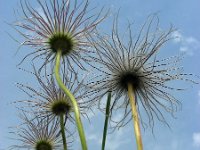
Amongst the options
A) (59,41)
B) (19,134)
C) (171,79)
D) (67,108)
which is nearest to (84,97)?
(67,108)

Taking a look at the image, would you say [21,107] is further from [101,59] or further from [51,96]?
[101,59]

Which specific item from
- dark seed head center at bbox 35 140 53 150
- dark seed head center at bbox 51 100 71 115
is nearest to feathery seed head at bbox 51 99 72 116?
dark seed head center at bbox 51 100 71 115

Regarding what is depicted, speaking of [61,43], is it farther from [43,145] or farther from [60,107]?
[43,145]

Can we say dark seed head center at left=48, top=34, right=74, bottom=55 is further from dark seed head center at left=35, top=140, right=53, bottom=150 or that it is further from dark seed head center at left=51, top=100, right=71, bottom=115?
dark seed head center at left=35, top=140, right=53, bottom=150

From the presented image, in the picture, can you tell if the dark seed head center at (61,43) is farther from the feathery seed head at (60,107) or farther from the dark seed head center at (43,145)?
the dark seed head center at (43,145)

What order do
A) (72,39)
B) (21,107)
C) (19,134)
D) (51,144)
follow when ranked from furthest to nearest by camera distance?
1. (19,134)
2. (51,144)
3. (21,107)
4. (72,39)

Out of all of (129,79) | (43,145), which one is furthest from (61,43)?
(43,145)

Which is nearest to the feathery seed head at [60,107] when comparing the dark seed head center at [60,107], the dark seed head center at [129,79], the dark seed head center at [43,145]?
the dark seed head center at [60,107]

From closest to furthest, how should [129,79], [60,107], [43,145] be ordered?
[129,79] → [60,107] → [43,145]
